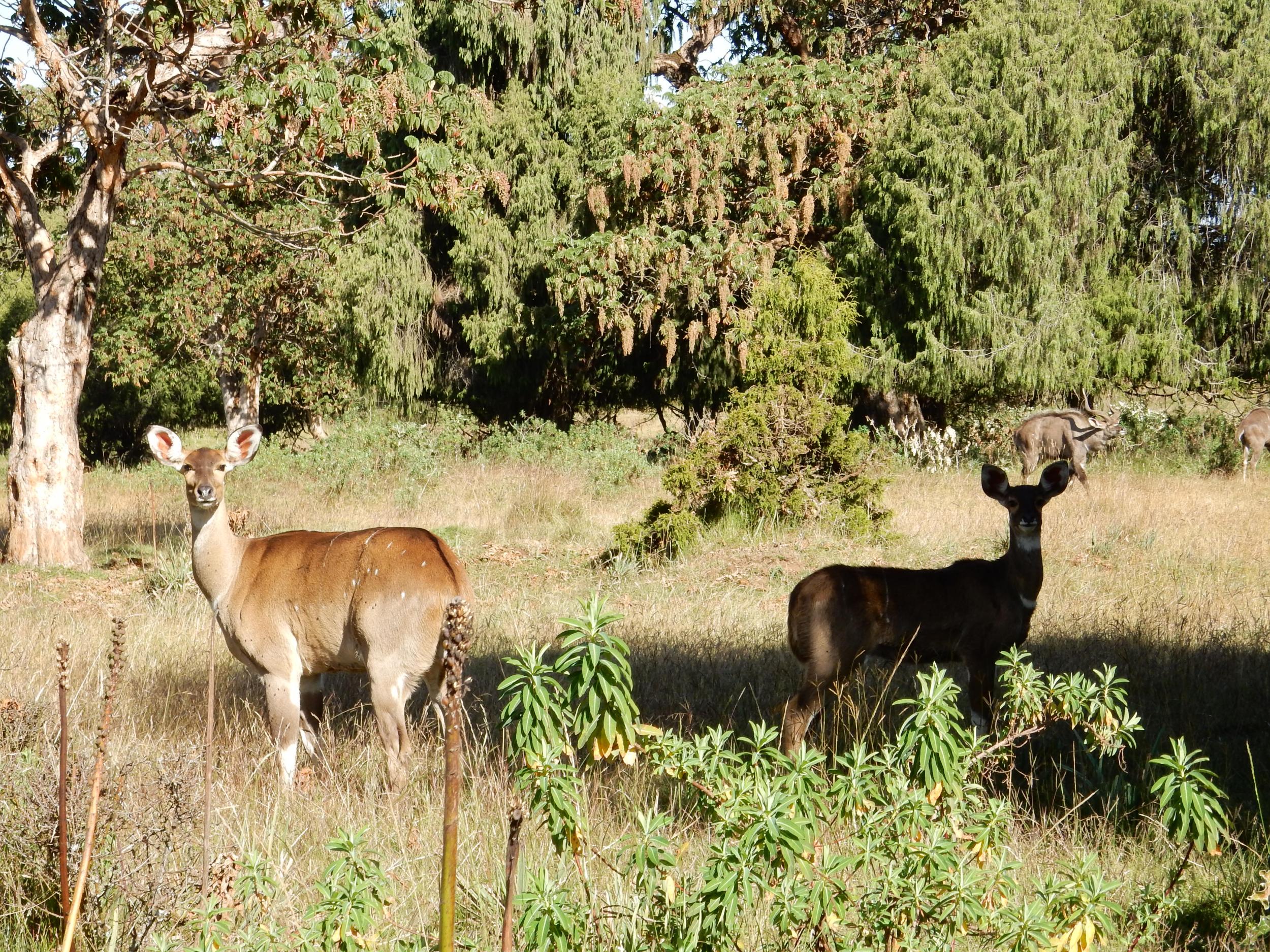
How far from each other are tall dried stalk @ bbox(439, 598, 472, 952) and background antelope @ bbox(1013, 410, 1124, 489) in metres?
20.3

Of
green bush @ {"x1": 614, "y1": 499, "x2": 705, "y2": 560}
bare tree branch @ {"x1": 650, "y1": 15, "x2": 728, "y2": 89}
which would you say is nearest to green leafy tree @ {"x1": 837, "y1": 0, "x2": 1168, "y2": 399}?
bare tree branch @ {"x1": 650, "y1": 15, "x2": 728, "y2": 89}

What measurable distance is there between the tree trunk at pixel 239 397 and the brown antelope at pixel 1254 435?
19264mm

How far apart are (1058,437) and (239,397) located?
1724cm

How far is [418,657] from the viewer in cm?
636

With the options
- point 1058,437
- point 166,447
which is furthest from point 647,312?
point 166,447

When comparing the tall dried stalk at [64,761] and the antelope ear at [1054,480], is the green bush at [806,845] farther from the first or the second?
the antelope ear at [1054,480]

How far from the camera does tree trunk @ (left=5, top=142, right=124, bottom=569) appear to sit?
13.0 metres

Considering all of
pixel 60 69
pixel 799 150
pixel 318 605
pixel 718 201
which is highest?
pixel 799 150

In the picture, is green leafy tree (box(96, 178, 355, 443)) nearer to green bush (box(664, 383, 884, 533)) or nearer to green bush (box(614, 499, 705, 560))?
green bush (box(664, 383, 884, 533))

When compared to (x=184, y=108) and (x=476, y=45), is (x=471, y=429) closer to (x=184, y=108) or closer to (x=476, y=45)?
(x=476, y=45)

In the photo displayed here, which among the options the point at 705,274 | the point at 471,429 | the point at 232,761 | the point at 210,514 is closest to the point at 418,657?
the point at 232,761

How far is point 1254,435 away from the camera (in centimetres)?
2141

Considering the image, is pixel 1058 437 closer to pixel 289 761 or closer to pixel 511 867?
pixel 289 761

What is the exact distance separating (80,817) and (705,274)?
19.4 meters
